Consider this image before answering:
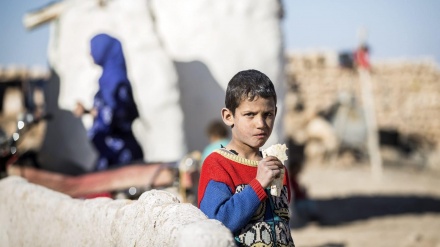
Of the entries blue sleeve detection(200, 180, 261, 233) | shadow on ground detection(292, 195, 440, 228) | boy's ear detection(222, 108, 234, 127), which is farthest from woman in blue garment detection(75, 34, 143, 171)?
shadow on ground detection(292, 195, 440, 228)

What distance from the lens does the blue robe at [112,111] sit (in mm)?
6012

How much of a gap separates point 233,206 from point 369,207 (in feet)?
32.9

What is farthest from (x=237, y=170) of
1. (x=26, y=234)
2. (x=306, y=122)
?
(x=306, y=122)

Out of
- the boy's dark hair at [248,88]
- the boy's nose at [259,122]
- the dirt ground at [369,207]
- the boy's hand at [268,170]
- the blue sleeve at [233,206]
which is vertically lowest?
the dirt ground at [369,207]

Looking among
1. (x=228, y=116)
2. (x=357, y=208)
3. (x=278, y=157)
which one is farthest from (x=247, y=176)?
(x=357, y=208)

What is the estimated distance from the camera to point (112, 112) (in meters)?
6.00

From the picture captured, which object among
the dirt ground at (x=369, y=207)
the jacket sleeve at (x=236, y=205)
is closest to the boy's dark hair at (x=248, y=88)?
the jacket sleeve at (x=236, y=205)

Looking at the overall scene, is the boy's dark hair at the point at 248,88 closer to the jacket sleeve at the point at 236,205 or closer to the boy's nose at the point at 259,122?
the boy's nose at the point at 259,122

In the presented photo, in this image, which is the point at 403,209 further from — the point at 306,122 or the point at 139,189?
the point at 306,122

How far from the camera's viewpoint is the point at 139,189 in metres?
5.27

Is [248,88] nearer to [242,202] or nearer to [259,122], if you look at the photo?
[259,122]

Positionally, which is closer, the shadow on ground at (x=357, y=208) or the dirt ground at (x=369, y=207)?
the dirt ground at (x=369, y=207)

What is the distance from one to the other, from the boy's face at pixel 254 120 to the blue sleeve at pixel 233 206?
0.25 meters

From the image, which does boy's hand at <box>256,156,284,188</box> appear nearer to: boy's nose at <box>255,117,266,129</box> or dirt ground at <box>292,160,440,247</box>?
boy's nose at <box>255,117,266,129</box>
